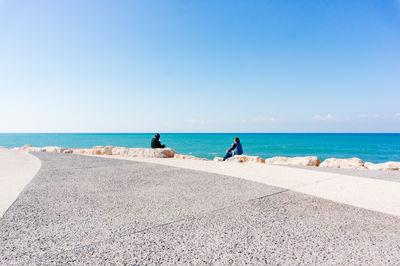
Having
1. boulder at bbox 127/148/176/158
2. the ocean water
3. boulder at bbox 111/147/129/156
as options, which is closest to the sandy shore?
boulder at bbox 127/148/176/158

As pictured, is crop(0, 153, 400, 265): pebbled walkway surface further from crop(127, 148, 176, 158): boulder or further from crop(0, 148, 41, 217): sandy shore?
crop(127, 148, 176, 158): boulder

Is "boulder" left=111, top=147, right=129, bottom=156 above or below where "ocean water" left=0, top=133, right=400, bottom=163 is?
above

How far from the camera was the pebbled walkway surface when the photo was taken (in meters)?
2.50

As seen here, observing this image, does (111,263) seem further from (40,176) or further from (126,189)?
(40,176)

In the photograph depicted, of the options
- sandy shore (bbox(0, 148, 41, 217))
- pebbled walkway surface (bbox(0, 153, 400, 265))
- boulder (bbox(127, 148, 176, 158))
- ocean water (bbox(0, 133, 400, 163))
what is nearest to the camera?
pebbled walkway surface (bbox(0, 153, 400, 265))

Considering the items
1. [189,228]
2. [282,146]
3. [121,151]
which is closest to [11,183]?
[189,228]

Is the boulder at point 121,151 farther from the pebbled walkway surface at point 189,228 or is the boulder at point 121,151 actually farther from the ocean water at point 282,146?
Answer: the ocean water at point 282,146

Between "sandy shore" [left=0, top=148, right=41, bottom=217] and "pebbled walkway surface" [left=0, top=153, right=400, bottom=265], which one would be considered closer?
"pebbled walkway surface" [left=0, top=153, right=400, bottom=265]

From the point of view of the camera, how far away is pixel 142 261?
2.38 metres

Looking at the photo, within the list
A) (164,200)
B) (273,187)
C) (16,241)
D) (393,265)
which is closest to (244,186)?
(273,187)

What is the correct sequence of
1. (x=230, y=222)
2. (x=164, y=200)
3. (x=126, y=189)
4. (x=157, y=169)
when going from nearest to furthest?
(x=230, y=222) < (x=164, y=200) < (x=126, y=189) < (x=157, y=169)

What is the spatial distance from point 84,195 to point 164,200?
5.53ft

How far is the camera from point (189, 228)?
10.5ft

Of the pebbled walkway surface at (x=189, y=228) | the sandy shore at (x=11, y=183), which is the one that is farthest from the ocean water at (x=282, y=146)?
the pebbled walkway surface at (x=189, y=228)
